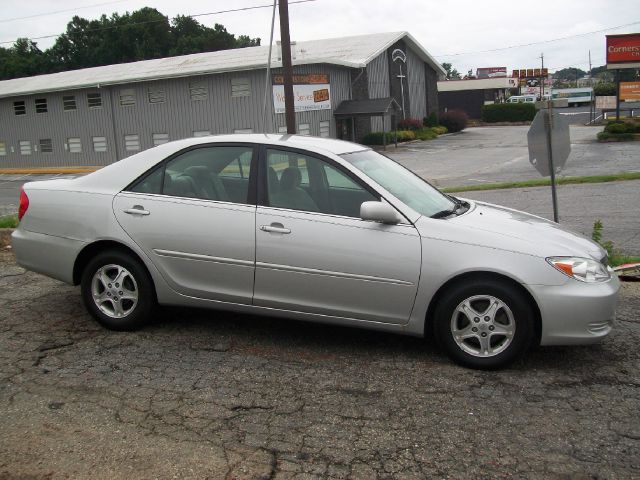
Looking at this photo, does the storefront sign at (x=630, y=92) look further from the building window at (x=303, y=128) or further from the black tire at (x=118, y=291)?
the black tire at (x=118, y=291)

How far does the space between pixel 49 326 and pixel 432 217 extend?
3.22 metres

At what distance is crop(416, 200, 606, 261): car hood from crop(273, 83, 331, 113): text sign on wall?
93.4 feet

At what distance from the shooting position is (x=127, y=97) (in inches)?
1426

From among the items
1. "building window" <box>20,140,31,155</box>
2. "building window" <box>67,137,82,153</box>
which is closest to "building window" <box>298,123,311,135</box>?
"building window" <box>67,137,82,153</box>

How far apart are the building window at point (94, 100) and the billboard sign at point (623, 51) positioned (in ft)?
97.5

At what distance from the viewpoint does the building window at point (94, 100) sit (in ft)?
122

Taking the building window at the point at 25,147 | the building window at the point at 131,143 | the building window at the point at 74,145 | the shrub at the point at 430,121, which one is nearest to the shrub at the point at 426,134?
the shrub at the point at 430,121

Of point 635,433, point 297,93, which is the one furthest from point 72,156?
point 635,433

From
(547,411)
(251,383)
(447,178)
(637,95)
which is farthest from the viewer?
(637,95)

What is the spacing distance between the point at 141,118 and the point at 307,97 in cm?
894

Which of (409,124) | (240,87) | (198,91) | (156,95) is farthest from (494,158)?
(156,95)

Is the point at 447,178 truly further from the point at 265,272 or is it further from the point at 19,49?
the point at 19,49

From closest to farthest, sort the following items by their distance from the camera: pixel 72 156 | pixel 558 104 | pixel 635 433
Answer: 1. pixel 635 433
2. pixel 558 104
3. pixel 72 156

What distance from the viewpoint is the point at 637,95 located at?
41875mm
